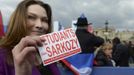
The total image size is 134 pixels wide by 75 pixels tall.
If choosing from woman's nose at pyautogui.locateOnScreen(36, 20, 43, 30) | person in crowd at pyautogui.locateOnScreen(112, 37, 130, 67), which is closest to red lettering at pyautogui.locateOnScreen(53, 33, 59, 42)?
woman's nose at pyautogui.locateOnScreen(36, 20, 43, 30)

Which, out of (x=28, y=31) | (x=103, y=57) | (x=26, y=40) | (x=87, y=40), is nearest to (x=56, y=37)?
(x=28, y=31)

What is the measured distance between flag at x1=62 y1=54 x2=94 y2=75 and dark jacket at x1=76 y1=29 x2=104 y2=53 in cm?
12

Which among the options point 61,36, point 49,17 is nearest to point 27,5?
point 49,17

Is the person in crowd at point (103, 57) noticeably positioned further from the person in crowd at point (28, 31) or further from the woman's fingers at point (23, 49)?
the woman's fingers at point (23, 49)

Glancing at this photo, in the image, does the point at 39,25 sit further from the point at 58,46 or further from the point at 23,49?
the point at 23,49

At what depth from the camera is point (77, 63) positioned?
6867mm

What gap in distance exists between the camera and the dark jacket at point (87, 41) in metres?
6.82

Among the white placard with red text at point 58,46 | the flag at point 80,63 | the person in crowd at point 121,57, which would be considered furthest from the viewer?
the person in crowd at point 121,57

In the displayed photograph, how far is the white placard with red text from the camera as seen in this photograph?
2.05 metres

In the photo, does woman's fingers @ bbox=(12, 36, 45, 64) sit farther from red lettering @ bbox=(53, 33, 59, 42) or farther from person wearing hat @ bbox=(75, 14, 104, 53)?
Answer: person wearing hat @ bbox=(75, 14, 104, 53)

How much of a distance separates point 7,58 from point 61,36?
0.99 feet

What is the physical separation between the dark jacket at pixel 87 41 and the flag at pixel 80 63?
118mm

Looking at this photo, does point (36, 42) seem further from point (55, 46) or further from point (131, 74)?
point (131, 74)

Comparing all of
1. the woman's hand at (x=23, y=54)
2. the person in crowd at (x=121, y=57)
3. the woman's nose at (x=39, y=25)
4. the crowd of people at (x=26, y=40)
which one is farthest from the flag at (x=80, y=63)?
the woman's hand at (x=23, y=54)
